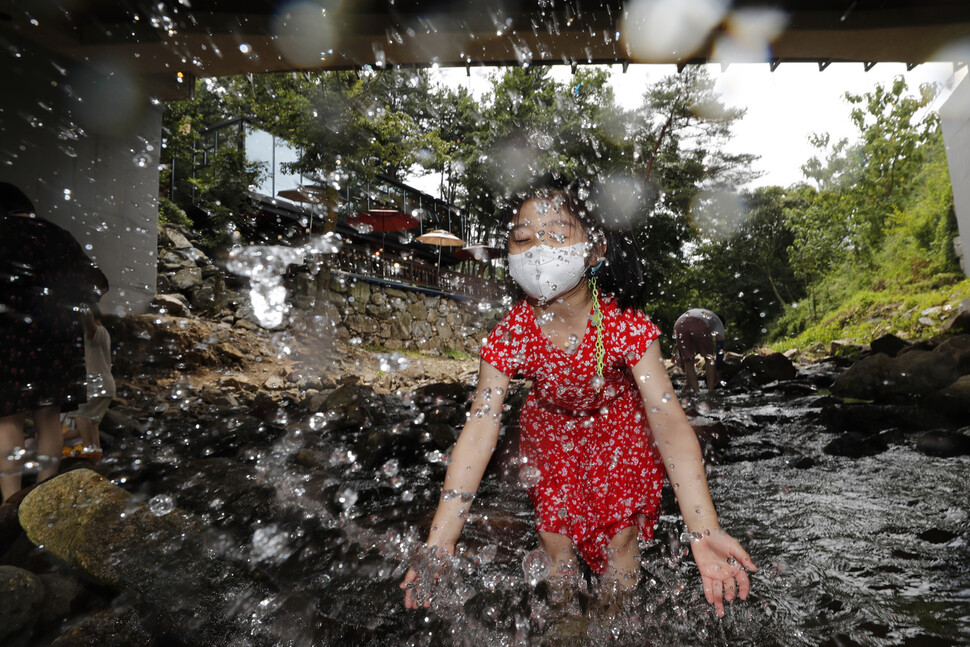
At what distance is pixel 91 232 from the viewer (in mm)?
7680

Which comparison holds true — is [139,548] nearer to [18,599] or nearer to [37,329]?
[18,599]

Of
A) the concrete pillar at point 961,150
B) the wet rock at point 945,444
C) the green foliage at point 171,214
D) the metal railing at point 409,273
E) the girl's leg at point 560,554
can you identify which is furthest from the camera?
the metal railing at point 409,273

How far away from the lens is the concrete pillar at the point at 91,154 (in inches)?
255

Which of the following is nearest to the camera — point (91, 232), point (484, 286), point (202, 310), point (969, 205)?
point (91, 232)

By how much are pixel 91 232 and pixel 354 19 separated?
17.2 ft

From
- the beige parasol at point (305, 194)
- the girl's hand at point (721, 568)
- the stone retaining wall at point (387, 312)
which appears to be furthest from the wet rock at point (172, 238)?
the girl's hand at point (721, 568)

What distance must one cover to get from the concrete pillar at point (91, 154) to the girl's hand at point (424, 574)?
763 centimetres

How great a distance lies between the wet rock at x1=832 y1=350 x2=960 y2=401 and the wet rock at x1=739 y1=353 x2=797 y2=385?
208 cm

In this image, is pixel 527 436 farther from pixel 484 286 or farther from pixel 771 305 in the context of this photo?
pixel 771 305

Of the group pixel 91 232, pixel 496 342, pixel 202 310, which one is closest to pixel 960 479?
pixel 496 342

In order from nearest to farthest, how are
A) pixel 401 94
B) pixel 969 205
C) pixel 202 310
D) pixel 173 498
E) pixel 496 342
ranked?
pixel 496 342, pixel 173 498, pixel 969 205, pixel 202 310, pixel 401 94

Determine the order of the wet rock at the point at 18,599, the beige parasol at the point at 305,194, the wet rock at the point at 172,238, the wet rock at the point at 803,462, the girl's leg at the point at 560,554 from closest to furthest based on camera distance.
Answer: the wet rock at the point at 18,599 < the girl's leg at the point at 560,554 < the wet rock at the point at 803,462 < the wet rock at the point at 172,238 < the beige parasol at the point at 305,194

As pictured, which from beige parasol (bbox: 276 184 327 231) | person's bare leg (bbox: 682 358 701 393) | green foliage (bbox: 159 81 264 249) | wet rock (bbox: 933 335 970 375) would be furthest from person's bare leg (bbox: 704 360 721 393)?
green foliage (bbox: 159 81 264 249)

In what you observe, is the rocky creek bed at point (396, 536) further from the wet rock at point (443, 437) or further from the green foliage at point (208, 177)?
the green foliage at point (208, 177)
